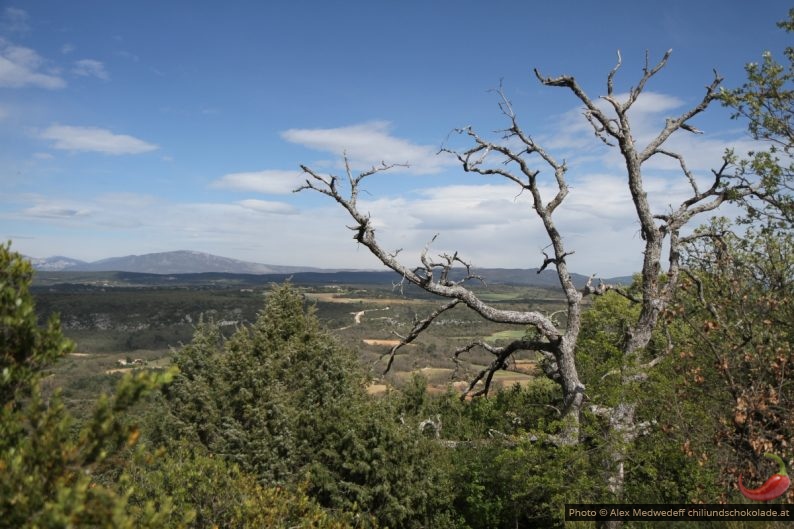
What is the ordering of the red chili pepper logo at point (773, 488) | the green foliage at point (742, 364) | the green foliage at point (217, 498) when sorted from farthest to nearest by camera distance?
1. the green foliage at point (217, 498)
2. the green foliage at point (742, 364)
3. the red chili pepper logo at point (773, 488)

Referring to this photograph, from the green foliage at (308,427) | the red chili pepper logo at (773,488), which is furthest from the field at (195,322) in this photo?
the red chili pepper logo at (773,488)

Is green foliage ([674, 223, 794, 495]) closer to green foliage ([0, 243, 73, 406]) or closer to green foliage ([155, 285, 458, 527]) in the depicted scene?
green foliage ([155, 285, 458, 527])

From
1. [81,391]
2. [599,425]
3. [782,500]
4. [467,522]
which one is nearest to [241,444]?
[467,522]

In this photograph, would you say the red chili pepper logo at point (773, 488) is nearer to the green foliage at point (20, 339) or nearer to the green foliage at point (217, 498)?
the green foliage at point (217, 498)

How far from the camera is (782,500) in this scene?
23.1ft

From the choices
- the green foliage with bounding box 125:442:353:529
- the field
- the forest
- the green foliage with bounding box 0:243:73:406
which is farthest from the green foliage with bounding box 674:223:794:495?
the field

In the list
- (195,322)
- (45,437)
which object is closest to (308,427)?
(45,437)

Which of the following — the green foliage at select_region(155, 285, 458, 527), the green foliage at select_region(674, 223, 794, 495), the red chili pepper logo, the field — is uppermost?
the green foliage at select_region(674, 223, 794, 495)

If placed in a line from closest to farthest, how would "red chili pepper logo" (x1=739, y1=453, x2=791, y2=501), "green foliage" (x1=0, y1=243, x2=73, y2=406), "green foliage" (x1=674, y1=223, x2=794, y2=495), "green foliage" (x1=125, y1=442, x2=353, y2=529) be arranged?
1. "green foliage" (x1=0, y1=243, x2=73, y2=406)
2. "red chili pepper logo" (x1=739, y1=453, x2=791, y2=501)
3. "green foliage" (x1=674, y1=223, x2=794, y2=495)
4. "green foliage" (x1=125, y1=442, x2=353, y2=529)

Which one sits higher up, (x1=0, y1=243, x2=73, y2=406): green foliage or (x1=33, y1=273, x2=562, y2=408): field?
(x1=0, y1=243, x2=73, y2=406): green foliage

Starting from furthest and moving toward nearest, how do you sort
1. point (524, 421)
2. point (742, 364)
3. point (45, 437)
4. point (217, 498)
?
point (524, 421) → point (217, 498) → point (742, 364) → point (45, 437)

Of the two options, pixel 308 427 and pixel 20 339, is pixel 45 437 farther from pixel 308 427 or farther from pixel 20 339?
pixel 308 427

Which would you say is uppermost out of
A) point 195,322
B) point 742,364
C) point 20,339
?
point 20,339

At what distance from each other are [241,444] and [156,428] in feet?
49.2
